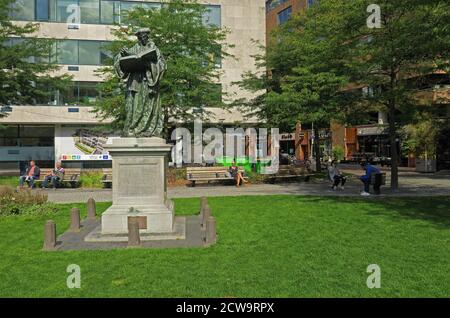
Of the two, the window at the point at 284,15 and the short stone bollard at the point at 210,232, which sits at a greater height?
the window at the point at 284,15

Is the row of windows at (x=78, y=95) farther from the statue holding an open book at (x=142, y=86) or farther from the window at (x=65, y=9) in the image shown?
the statue holding an open book at (x=142, y=86)

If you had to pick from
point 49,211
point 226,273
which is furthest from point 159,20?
point 226,273

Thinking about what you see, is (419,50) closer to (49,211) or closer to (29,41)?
(49,211)

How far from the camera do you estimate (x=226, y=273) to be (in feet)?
22.2

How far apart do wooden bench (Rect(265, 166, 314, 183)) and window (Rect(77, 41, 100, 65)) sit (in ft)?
73.0

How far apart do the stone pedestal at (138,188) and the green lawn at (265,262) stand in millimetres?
1443

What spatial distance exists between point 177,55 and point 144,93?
47.7 ft

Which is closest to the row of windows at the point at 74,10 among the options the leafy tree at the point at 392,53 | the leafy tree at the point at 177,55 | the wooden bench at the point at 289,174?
the leafy tree at the point at 177,55

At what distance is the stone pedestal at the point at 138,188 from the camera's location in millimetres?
9797

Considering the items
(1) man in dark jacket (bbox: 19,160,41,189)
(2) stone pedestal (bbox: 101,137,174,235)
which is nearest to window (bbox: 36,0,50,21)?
(1) man in dark jacket (bbox: 19,160,41,189)

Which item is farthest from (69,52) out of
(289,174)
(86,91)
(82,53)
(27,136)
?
(289,174)

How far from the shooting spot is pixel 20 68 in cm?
2417

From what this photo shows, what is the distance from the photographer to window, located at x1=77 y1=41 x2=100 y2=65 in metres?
38.8

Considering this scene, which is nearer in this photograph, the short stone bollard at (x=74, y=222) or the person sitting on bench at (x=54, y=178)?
the short stone bollard at (x=74, y=222)
